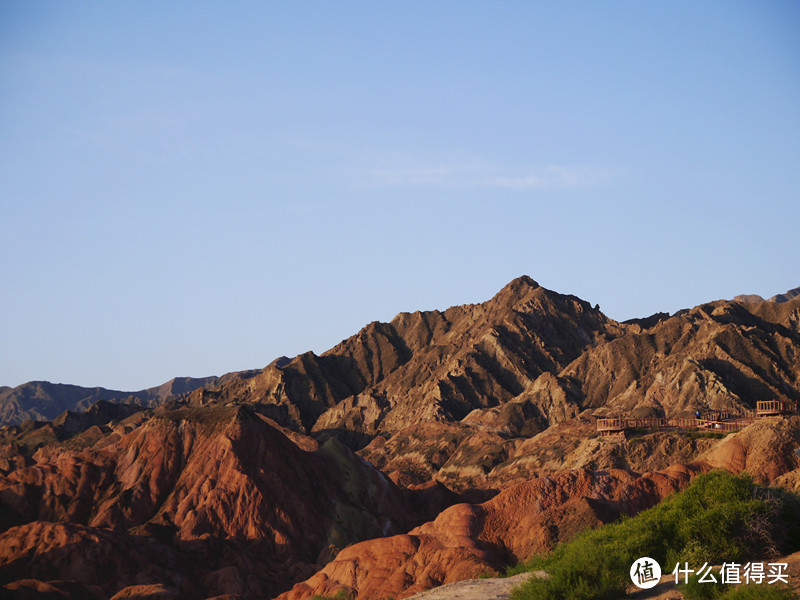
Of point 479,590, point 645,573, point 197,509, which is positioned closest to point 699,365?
point 197,509

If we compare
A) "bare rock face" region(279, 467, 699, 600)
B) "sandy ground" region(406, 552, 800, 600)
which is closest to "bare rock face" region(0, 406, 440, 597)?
"bare rock face" region(279, 467, 699, 600)

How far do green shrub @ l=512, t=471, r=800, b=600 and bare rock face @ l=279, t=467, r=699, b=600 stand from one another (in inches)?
336

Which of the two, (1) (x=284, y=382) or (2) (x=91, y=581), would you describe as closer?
(2) (x=91, y=581)

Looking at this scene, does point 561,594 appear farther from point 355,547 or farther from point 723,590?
point 355,547

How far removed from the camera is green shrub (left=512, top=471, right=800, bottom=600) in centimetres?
2373

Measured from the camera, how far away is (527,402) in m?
142

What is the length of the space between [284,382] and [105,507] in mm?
105756

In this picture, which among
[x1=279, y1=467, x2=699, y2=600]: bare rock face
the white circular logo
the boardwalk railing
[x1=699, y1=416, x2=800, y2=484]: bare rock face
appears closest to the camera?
the white circular logo

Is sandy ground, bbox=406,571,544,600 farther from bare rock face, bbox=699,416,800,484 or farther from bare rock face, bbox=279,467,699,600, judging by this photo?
bare rock face, bbox=699,416,800,484

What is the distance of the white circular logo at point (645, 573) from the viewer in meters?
24.2

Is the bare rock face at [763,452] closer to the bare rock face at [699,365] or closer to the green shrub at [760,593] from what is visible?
the green shrub at [760,593]

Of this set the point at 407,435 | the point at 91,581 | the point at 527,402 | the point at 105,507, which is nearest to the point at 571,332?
the point at 527,402

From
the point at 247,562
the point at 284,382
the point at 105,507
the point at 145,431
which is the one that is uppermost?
the point at 284,382

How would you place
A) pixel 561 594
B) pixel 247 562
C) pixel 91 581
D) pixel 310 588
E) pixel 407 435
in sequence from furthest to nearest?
pixel 407 435, pixel 247 562, pixel 91 581, pixel 310 588, pixel 561 594
